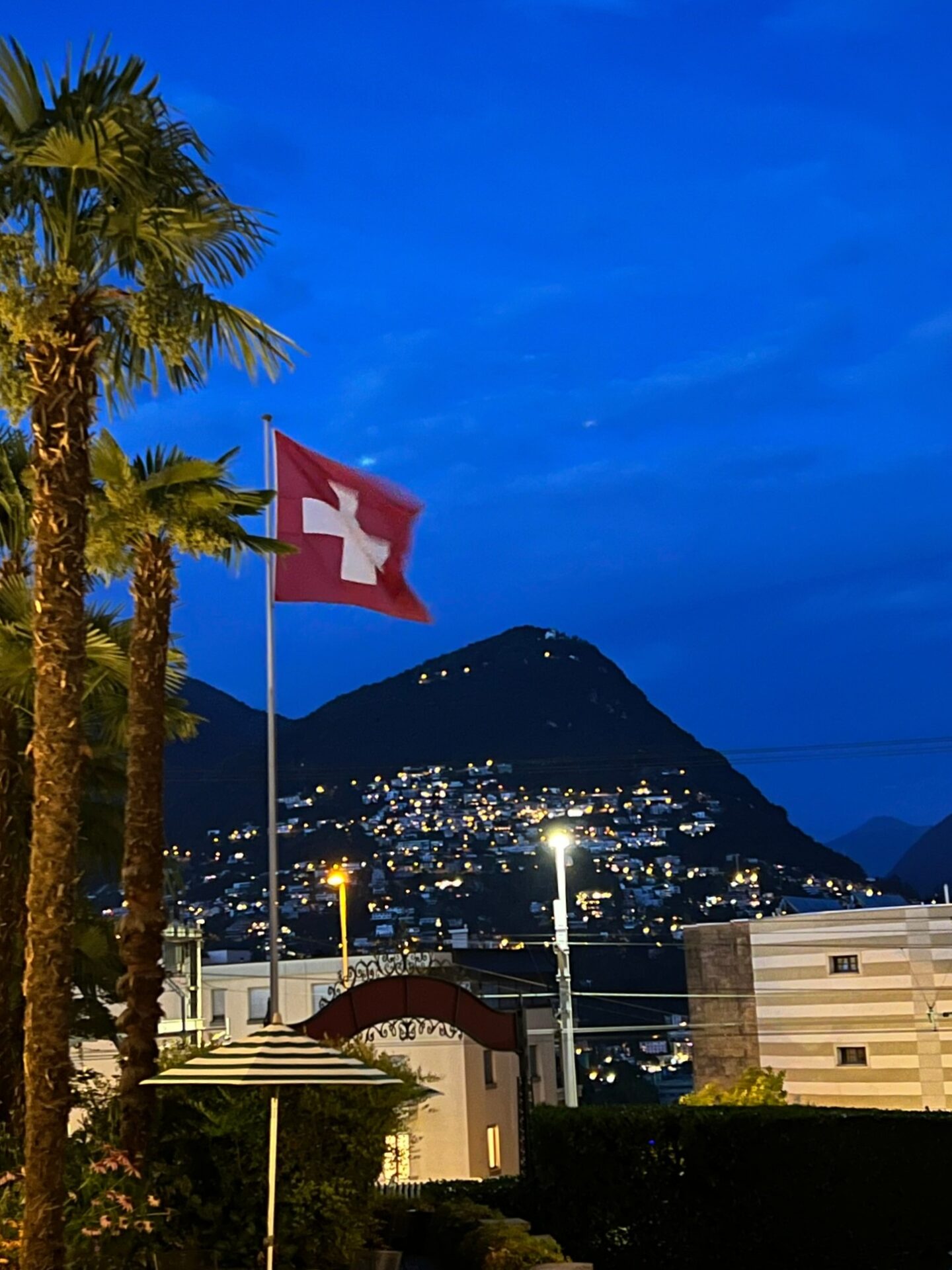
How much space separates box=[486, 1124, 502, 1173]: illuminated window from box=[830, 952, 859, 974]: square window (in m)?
16.3

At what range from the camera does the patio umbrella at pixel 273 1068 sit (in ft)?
41.6

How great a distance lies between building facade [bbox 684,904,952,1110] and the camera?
51281 millimetres

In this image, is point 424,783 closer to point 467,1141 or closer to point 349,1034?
point 467,1141

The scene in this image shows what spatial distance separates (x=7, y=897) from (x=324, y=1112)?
16.0ft

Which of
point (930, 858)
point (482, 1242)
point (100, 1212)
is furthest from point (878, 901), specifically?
point (930, 858)

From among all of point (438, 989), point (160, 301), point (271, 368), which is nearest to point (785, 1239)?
point (438, 989)

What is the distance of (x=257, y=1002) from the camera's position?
5050 cm

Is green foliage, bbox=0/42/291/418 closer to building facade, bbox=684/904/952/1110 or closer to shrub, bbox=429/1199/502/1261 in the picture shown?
shrub, bbox=429/1199/502/1261

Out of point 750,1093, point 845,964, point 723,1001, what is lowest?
point 750,1093

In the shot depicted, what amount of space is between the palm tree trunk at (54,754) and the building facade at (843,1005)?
134 feet

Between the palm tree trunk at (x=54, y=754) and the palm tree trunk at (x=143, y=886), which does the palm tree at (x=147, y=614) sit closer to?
the palm tree trunk at (x=143, y=886)

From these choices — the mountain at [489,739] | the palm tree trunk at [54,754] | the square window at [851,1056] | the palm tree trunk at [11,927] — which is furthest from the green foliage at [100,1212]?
the mountain at [489,739]

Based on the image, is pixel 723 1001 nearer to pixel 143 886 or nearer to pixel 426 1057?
pixel 426 1057

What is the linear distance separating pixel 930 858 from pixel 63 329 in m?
183
